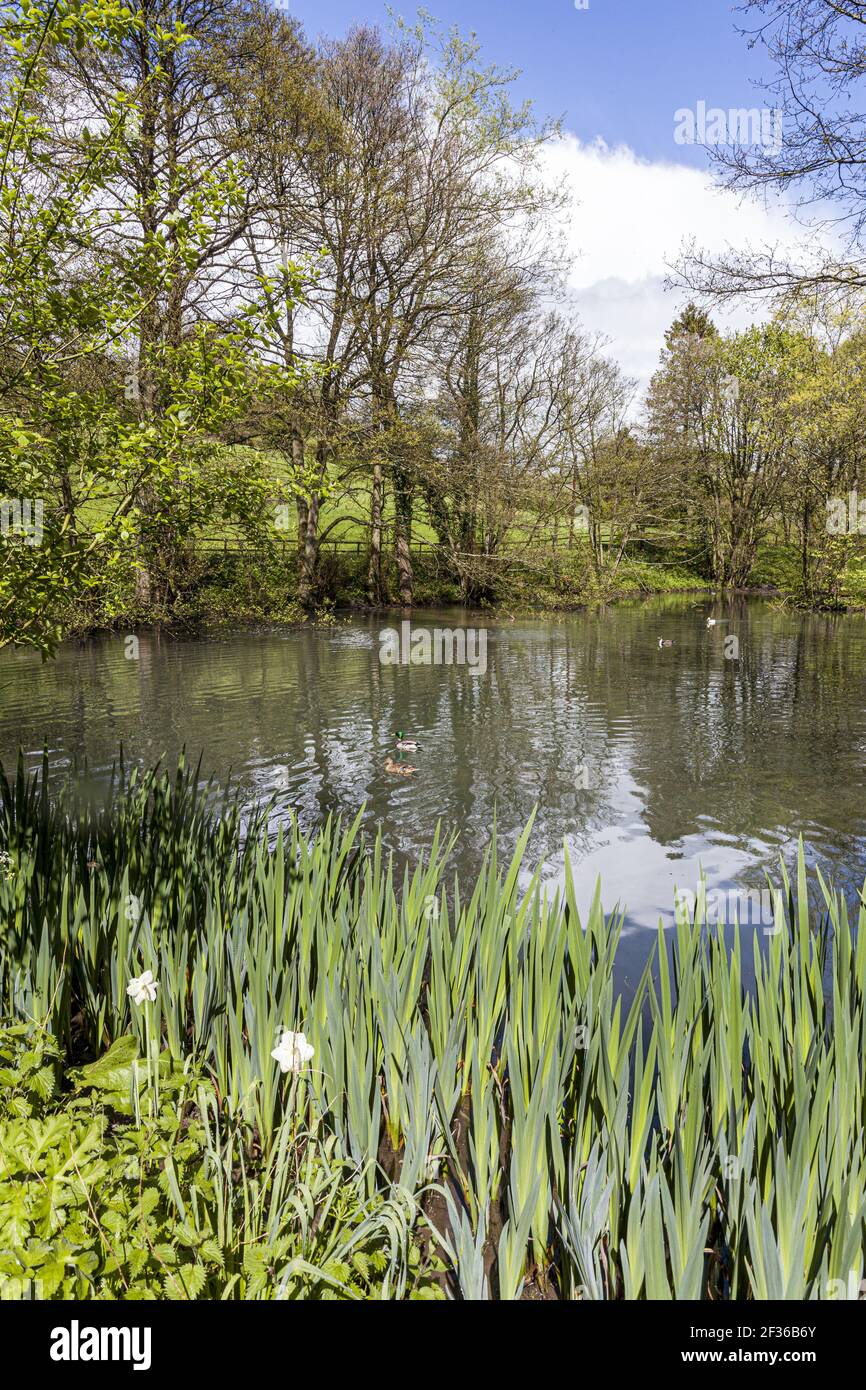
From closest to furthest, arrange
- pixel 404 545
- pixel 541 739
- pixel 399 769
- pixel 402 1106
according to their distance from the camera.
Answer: pixel 402 1106
pixel 399 769
pixel 541 739
pixel 404 545

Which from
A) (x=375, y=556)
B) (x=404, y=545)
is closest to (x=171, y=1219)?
(x=375, y=556)

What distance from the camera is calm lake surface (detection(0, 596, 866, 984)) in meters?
6.45

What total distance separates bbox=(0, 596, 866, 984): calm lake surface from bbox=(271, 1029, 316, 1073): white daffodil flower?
95 centimetres

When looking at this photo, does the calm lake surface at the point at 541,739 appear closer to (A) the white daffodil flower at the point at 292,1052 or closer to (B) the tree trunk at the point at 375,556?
(A) the white daffodil flower at the point at 292,1052

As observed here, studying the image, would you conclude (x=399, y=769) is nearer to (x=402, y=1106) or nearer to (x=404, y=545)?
(x=402, y=1106)

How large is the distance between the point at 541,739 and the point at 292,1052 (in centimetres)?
830

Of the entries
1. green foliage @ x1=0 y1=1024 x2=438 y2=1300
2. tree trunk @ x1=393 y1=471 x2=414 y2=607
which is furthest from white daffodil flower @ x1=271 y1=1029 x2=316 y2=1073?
tree trunk @ x1=393 y1=471 x2=414 y2=607

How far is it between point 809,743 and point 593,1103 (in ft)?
27.8

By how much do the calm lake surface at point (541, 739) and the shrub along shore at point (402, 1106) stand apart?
2.00ft

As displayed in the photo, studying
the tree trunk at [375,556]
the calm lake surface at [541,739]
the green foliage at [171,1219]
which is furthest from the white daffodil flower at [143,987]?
the tree trunk at [375,556]

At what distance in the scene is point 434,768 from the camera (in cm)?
867

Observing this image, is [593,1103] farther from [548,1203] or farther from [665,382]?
[665,382]

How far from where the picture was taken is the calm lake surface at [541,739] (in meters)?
6.45

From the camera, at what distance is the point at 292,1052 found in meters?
1.89
